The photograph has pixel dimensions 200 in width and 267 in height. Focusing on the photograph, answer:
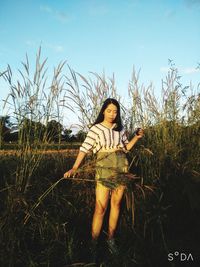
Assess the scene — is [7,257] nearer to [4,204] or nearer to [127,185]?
[4,204]

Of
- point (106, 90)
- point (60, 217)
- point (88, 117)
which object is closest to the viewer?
point (60, 217)

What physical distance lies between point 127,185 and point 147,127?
1582mm

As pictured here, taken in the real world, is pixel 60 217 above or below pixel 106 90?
below

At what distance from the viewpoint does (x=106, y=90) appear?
3.20 metres

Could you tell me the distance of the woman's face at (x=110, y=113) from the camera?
8.42 ft

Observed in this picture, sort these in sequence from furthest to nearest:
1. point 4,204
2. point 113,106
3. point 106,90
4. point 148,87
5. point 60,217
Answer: point 148,87 < point 106,90 < point 113,106 < point 60,217 < point 4,204

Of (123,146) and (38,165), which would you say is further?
(123,146)

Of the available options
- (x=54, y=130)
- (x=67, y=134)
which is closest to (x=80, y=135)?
(x=67, y=134)

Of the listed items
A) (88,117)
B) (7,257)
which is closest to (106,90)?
(88,117)

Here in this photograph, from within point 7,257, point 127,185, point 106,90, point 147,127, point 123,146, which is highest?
point 106,90

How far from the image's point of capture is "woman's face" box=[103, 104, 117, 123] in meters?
2.57

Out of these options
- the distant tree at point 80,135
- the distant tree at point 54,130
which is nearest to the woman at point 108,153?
the distant tree at point 54,130
